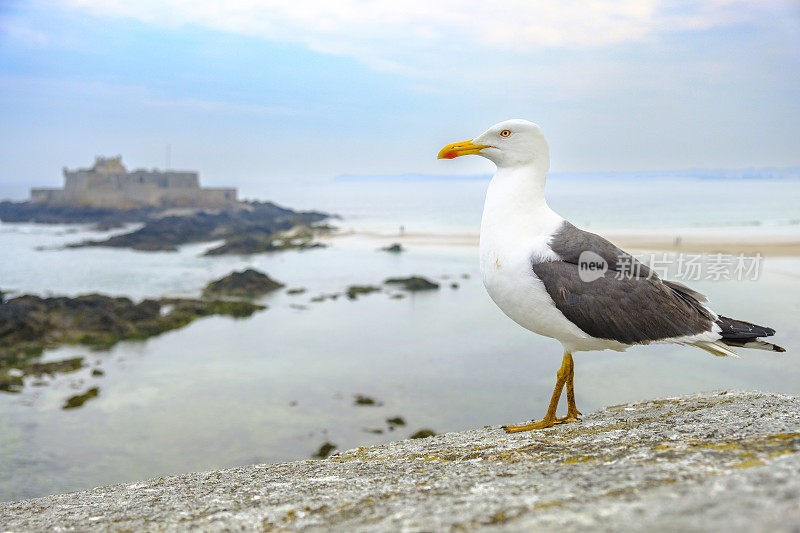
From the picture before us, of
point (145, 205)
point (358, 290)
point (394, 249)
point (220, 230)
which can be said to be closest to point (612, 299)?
point (358, 290)

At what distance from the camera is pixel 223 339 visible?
23.3m

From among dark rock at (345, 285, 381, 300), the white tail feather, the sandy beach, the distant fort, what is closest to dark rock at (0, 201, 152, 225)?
the distant fort

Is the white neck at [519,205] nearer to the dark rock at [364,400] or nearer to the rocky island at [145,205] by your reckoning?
the dark rock at [364,400]

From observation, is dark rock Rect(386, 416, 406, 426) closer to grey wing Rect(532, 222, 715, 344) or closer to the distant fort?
grey wing Rect(532, 222, 715, 344)

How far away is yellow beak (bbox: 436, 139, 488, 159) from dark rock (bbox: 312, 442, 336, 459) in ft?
34.8

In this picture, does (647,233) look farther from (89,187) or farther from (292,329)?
(89,187)

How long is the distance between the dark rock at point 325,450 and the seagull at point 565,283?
33.8 ft

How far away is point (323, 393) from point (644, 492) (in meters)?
16.6

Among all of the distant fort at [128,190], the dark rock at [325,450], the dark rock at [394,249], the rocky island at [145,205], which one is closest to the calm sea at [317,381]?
the dark rock at [325,450]

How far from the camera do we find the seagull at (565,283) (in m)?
4.30

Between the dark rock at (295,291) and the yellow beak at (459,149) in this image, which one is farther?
the dark rock at (295,291)

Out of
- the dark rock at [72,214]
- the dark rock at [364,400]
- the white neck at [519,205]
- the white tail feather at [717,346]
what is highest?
the white neck at [519,205]

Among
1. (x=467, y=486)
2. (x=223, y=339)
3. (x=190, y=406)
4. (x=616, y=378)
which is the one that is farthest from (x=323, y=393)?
(x=467, y=486)

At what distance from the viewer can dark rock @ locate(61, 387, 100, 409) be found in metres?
16.9
